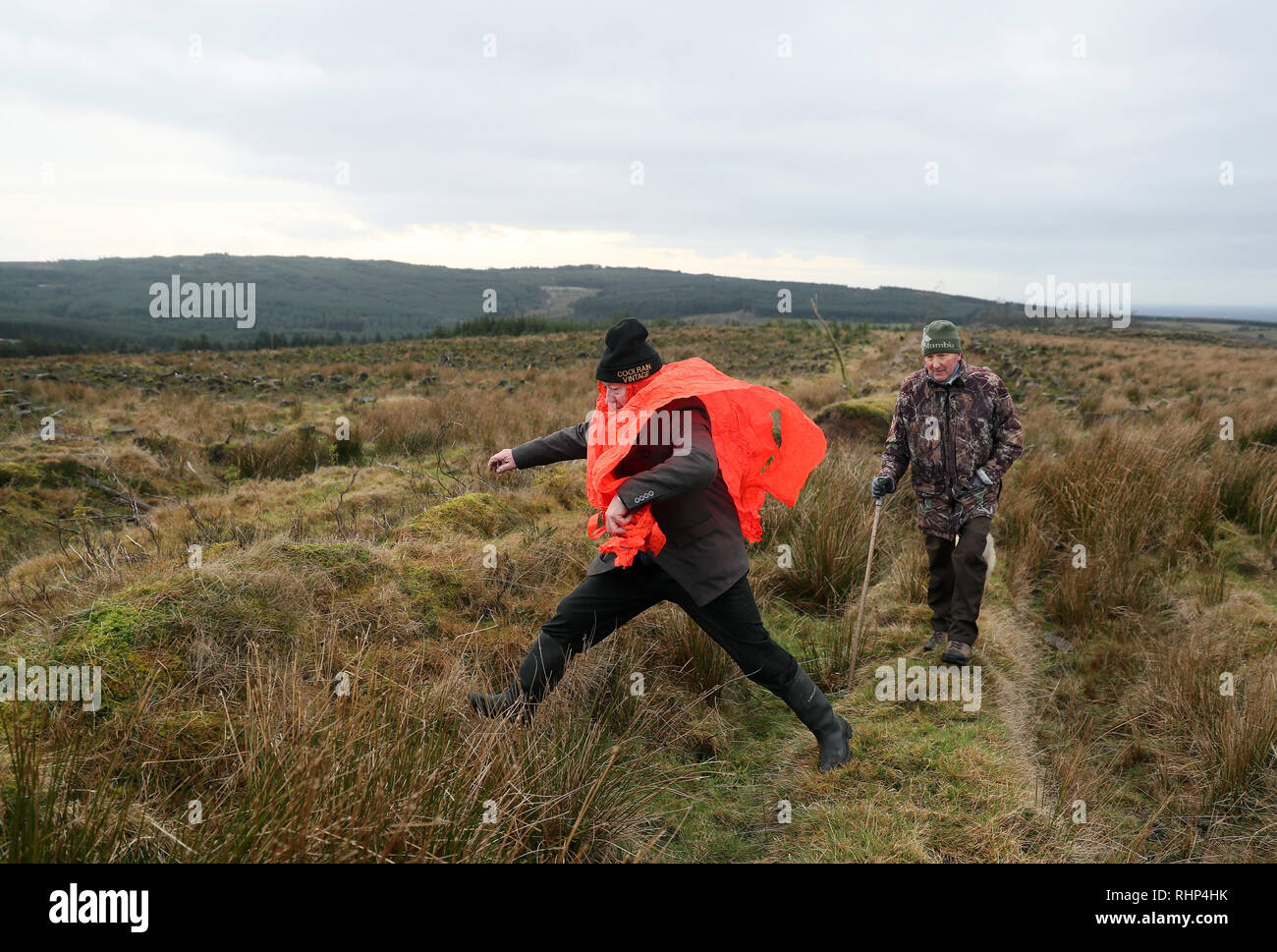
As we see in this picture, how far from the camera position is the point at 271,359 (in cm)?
2867

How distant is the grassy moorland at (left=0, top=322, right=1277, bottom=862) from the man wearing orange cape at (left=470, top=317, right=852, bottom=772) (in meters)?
0.39

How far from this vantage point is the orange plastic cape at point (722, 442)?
2.69m

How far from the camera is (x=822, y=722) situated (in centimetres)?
322
